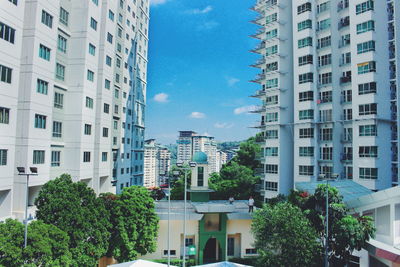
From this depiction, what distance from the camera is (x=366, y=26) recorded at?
3566 centimetres

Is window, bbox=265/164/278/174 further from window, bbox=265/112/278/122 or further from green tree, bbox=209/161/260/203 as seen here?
window, bbox=265/112/278/122

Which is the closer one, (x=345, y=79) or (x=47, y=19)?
(x=47, y=19)

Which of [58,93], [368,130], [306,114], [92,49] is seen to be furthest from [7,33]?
[368,130]

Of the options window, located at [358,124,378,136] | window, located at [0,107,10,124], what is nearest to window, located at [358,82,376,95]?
window, located at [358,124,378,136]

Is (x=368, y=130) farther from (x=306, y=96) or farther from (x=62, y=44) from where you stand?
(x=62, y=44)

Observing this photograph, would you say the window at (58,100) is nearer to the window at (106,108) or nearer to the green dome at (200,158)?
the window at (106,108)

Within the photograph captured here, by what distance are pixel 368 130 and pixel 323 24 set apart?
16770 mm

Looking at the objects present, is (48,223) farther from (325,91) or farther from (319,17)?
(319,17)

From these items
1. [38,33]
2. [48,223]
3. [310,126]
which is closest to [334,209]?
[48,223]

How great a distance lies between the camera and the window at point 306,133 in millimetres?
40906

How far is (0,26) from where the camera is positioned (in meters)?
20.3

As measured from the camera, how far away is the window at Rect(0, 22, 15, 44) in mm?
20453

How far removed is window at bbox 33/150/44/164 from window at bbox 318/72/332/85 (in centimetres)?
3623

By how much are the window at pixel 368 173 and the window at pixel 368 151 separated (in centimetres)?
156
